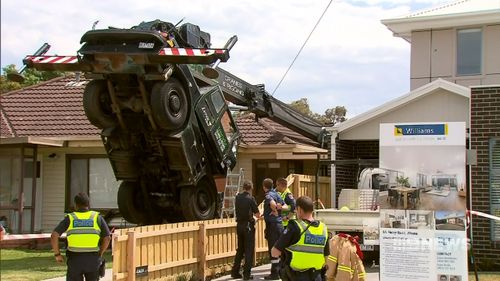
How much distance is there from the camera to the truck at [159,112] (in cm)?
1021

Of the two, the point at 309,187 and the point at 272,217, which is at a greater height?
the point at 309,187

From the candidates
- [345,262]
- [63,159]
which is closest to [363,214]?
[345,262]

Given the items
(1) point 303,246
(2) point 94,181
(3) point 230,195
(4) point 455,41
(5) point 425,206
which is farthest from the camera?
(2) point 94,181

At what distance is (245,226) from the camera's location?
458 inches

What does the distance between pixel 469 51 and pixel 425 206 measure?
10.9m

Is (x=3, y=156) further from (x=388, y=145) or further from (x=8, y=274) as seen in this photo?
(x=388, y=145)

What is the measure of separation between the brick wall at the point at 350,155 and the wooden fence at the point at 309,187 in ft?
1.64

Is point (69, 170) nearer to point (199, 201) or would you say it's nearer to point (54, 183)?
point (54, 183)

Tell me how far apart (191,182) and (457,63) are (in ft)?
30.8

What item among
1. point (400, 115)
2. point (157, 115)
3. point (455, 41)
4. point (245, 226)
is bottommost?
point (245, 226)

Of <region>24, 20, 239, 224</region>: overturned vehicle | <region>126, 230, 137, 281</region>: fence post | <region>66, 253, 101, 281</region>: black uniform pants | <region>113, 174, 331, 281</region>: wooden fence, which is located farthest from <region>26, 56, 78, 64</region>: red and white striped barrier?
<region>66, 253, 101, 281</region>: black uniform pants

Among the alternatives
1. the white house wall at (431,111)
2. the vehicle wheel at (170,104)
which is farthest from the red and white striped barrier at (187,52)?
the white house wall at (431,111)

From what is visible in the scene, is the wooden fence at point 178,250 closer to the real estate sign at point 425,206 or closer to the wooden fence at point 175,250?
the wooden fence at point 175,250

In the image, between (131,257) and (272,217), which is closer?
(131,257)
